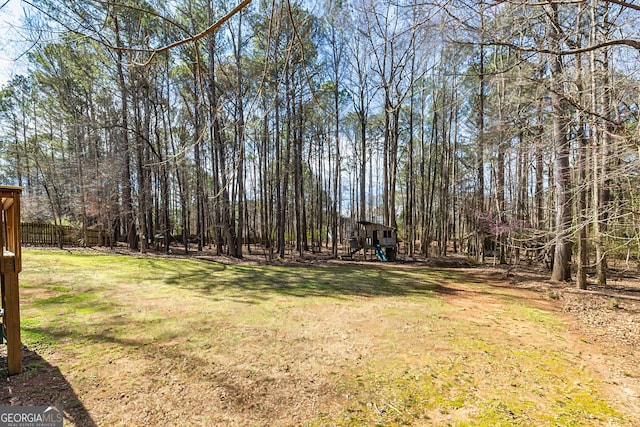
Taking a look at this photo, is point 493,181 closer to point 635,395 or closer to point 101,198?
point 635,395

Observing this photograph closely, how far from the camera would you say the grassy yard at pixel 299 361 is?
2359 millimetres

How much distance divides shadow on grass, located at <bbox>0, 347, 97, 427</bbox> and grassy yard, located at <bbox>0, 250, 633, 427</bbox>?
2 centimetres

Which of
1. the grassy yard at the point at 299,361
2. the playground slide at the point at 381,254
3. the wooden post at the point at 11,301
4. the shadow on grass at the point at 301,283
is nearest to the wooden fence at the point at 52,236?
the shadow on grass at the point at 301,283

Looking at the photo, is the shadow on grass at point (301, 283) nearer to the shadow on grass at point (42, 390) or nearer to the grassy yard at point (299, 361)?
the grassy yard at point (299, 361)

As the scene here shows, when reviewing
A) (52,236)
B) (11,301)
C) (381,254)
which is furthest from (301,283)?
(52,236)

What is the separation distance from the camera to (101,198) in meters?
12.7

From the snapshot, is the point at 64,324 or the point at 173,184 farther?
the point at 173,184

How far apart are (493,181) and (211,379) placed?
1546 centimetres

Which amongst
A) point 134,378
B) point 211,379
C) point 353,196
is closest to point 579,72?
point 211,379

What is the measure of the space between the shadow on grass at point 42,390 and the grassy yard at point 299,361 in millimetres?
16

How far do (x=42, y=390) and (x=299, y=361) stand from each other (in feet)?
8.12

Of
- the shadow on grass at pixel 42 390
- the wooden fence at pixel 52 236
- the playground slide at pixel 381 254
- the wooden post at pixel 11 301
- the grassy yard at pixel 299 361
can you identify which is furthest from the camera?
the playground slide at pixel 381 254

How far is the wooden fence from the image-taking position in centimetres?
1345

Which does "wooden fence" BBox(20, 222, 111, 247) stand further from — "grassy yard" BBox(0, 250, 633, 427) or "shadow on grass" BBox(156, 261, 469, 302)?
"grassy yard" BBox(0, 250, 633, 427)
